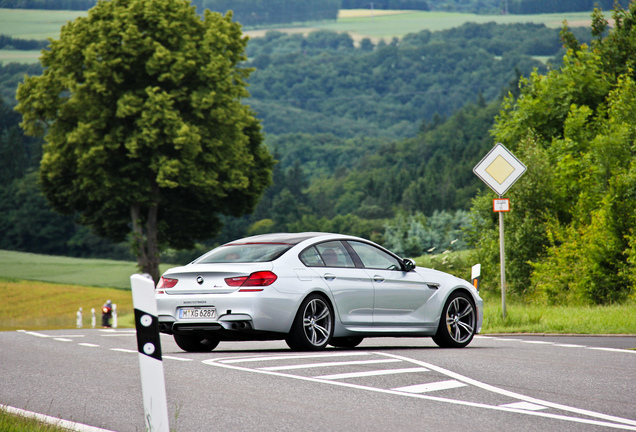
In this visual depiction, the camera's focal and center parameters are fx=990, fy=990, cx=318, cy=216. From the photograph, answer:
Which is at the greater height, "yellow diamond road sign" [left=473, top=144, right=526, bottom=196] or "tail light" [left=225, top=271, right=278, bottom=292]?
"yellow diamond road sign" [left=473, top=144, right=526, bottom=196]

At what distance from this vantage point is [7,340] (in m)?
17.3

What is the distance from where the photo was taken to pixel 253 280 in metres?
11.6

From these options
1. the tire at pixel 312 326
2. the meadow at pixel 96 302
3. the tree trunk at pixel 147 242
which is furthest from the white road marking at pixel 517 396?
the tree trunk at pixel 147 242

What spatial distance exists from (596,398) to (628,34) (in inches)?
1500

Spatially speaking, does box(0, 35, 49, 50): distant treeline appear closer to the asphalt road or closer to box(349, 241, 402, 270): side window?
the asphalt road

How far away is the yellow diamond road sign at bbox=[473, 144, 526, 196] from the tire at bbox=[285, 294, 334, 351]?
6.91 m

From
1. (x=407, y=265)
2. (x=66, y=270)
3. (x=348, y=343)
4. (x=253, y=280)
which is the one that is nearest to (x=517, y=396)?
(x=253, y=280)

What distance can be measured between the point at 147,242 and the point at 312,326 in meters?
34.8

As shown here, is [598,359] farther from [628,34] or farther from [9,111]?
[9,111]

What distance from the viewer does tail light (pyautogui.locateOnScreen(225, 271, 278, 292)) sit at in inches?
456

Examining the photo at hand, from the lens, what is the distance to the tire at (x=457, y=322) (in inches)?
528

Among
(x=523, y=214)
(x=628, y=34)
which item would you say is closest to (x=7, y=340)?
(x=523, y=214)

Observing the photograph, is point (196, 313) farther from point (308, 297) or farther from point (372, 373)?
point (372, 373)

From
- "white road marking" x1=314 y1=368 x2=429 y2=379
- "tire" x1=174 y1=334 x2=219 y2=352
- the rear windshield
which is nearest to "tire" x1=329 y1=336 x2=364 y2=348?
"tire" x1=174 y1=334 x2=219 y2=352
